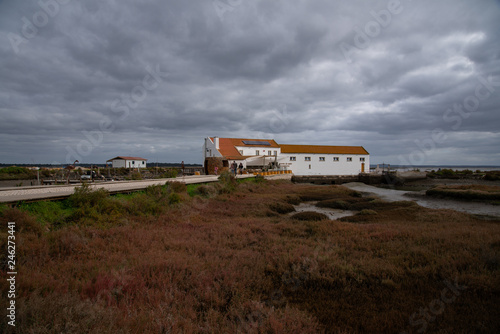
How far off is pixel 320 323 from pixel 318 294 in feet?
3.41

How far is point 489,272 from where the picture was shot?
530 cm

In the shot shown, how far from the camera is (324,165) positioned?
185 ft

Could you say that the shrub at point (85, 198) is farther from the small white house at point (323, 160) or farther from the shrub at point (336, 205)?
the small white house at point (323, 160)

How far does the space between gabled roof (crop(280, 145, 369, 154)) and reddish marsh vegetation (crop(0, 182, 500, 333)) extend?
48.0 meters

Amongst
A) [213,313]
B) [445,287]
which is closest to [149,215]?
[213,313]

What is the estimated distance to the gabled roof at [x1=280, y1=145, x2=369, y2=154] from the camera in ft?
186

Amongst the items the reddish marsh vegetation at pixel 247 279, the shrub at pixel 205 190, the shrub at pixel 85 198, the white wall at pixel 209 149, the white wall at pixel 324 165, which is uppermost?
the white wall at pixel 209 149

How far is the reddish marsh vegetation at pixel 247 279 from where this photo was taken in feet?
12.3

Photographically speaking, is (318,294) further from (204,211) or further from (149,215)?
(204,211)

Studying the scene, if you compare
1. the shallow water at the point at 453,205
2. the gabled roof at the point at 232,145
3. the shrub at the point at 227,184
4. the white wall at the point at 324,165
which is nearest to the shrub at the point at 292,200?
the shrub at the point at 227,184

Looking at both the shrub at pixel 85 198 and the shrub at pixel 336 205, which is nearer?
the shrub at pixel 85 198

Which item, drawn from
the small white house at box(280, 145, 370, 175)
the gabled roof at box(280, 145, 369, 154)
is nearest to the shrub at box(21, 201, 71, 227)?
the small white house at box(280, 145, 370, 175)

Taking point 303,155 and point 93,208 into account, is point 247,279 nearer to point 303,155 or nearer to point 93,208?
point 93,208

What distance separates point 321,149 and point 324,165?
4.12 meters
